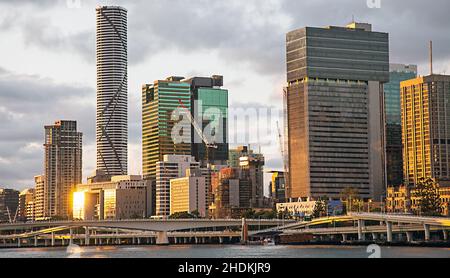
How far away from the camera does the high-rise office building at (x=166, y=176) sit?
160 metres

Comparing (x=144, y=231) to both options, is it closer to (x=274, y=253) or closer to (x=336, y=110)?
(x=336, y=110)

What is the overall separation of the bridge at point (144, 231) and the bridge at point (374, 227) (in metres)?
7.49

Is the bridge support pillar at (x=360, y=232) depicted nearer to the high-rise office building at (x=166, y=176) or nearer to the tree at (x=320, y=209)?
the tree at (x=320, y=209)

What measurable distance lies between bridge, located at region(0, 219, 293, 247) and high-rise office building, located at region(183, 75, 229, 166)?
145 feet

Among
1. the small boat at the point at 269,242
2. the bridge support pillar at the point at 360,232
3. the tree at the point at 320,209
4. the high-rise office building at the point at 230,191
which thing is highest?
the high-rise office building at the point at 230,191

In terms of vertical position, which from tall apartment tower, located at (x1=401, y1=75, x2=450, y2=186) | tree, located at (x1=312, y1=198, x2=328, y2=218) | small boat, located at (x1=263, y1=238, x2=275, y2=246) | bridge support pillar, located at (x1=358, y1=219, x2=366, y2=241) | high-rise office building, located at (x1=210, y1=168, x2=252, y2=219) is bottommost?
small boat, located at (x1=263, y1=238, x2=275, y2=246)

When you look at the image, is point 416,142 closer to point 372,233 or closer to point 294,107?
point 294,107

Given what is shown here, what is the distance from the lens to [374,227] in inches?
3364

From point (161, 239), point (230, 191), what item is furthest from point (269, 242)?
point (230, 191)

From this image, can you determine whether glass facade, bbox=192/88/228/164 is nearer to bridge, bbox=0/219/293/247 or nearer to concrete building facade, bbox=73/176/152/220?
concrete building facade, bbox=73/176/152/220

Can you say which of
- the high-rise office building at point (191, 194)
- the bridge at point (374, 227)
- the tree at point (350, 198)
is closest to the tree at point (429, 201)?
the bridge at point (374, 227)

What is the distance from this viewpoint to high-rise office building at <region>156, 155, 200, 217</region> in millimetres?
159500

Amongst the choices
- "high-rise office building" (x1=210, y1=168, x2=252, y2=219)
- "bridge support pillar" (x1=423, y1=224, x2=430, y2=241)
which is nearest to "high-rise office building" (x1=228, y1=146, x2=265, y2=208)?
"high-rise office building" (x1=210, y1=168, x2=252, y2=219)
